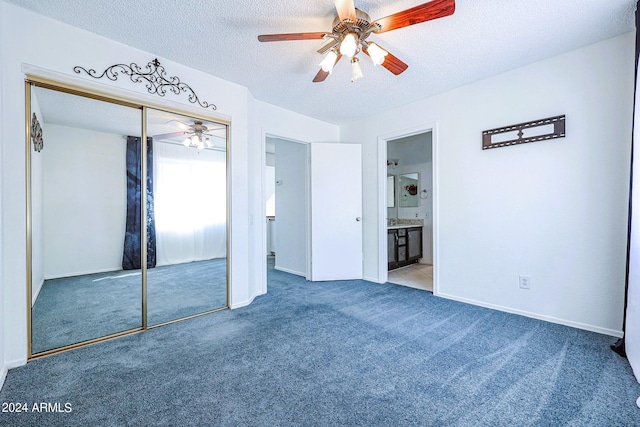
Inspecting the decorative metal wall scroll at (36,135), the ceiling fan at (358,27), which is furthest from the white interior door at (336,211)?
the decorative metal wall scroll at (36,135)

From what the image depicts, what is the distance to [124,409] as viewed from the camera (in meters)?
1.47

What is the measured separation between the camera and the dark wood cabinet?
466 centimetres

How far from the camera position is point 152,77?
2457mm

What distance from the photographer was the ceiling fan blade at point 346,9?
159cm

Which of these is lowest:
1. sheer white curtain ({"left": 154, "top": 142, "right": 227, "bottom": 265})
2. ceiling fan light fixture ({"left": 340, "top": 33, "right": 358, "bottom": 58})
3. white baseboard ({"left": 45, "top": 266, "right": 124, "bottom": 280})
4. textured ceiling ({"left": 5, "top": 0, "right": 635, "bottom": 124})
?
white baseboard ({"left": 45, "top": 266, "right": 124, "bottom": 280})

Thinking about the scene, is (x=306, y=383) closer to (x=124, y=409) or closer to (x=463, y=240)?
(x=124, y=409)

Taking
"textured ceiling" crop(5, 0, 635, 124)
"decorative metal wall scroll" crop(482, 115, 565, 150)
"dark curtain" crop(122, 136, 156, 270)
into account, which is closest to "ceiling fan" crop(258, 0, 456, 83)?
"textured ceiling" crop(5, 0, 635, 124)

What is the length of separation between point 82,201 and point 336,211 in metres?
2.93

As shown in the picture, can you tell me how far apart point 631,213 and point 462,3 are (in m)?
1.90

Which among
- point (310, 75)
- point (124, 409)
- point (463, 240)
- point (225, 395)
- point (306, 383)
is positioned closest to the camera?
point (124, 409)

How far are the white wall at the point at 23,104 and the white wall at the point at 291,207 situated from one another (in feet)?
4.66

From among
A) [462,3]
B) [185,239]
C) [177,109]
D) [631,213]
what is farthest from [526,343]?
[177,109]

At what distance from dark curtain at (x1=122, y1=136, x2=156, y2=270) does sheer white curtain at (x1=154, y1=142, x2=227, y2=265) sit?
129mm

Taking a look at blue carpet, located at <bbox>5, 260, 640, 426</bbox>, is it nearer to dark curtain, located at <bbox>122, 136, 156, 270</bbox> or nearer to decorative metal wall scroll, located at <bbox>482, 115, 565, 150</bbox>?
dark curtain, located at <bbox>122, 136, 156, 270</bbox>
